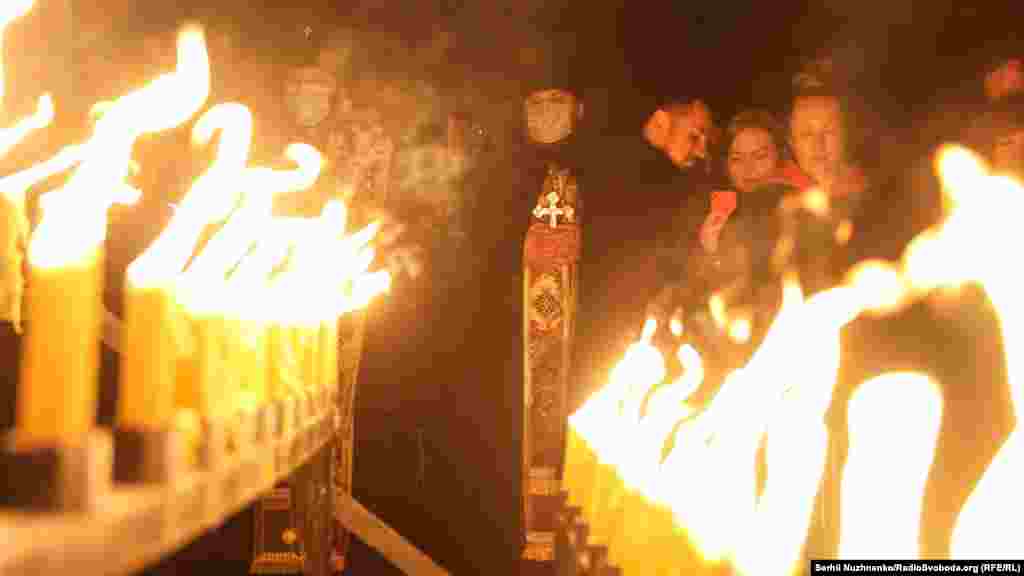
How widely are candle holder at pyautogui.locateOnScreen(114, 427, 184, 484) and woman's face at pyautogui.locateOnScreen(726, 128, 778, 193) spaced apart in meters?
4.93

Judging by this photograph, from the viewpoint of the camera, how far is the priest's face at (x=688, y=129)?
238 inches

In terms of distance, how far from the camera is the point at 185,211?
177 cm

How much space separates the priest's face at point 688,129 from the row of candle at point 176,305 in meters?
2.95

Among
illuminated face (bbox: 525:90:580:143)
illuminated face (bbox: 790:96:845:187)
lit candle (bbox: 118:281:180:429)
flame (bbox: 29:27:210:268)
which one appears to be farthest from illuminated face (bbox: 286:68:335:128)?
lit candle (bbox: 118:281:180:429)

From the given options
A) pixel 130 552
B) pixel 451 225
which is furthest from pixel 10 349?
pixel 130 552

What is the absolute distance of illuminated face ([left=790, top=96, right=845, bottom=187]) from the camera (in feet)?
18.5

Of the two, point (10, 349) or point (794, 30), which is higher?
point (794, 30)

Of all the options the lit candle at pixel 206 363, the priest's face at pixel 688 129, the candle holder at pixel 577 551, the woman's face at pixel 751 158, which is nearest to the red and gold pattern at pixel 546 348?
the priest's face at pixel 688 129

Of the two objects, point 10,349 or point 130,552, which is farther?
point 10,349

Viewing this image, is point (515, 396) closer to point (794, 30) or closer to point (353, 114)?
point (353, 114)

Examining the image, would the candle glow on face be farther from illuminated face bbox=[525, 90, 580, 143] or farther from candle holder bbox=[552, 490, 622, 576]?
illuminated face bbox=[525, 90, 580, 143]

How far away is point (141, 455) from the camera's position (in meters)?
1.24

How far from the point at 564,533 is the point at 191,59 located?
2754 millimetres

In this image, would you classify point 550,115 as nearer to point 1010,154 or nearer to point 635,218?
point 635,218
